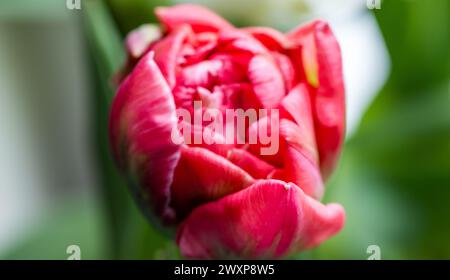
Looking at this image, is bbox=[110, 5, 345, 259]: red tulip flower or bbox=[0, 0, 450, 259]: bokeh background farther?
bbox=[0, 0, 450, 259]: bokeh background

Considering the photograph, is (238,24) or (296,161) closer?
(296,161)

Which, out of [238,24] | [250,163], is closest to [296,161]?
[250,163]

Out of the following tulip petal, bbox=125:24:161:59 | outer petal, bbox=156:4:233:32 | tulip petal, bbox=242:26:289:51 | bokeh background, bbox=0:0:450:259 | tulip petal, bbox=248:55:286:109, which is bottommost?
bokeh background, bbox=0:0:450:259

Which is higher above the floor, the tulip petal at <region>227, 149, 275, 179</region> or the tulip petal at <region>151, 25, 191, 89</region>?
the tulip petal at <region>151, 25, 191, 89</region>

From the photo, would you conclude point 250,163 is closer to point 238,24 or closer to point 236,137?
point 236,137
